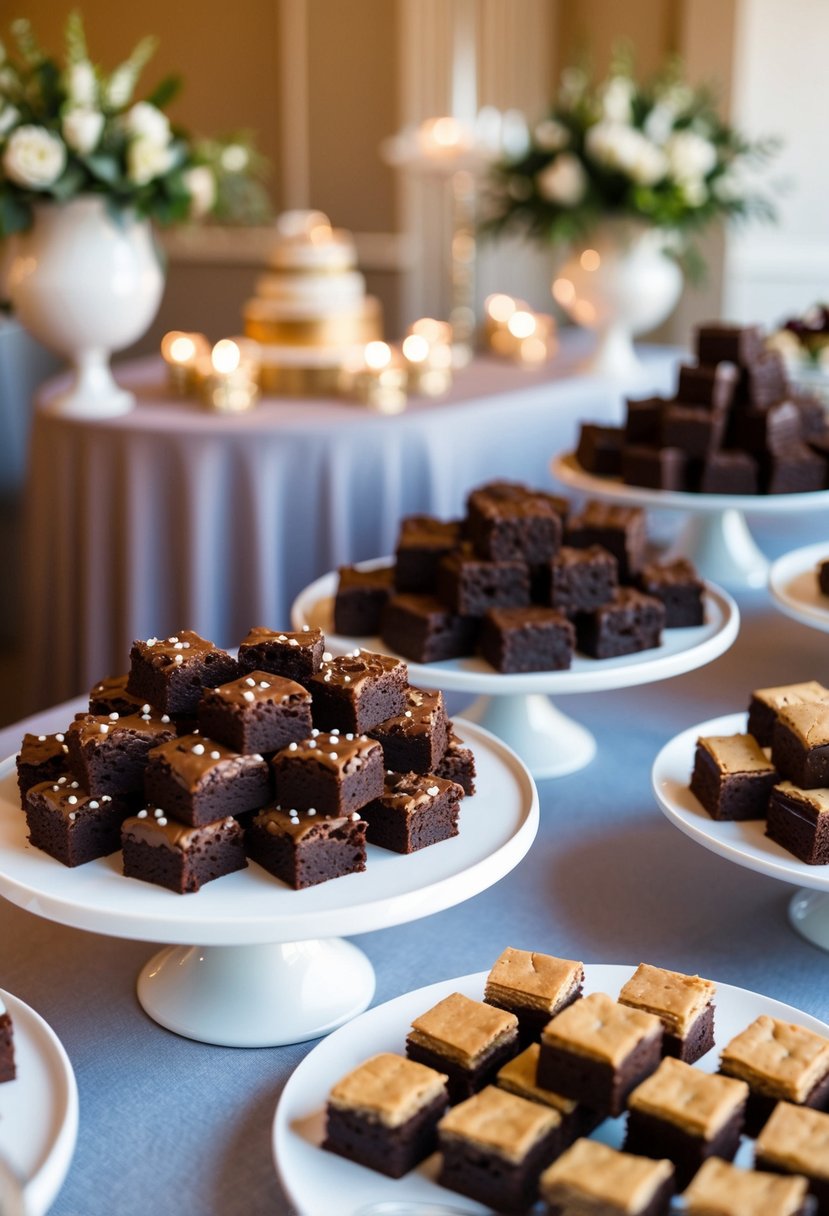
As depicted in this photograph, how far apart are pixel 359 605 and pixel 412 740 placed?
49 cm

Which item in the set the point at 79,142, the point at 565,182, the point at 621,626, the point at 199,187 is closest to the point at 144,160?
the point at 79,142

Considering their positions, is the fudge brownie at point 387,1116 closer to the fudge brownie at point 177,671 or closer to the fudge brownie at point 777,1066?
the fudge brownie at point 777,1066

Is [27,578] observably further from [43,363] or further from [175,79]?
[43,363]

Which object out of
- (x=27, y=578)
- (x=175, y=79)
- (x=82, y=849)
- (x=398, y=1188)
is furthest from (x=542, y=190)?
(x=398, y=1188)

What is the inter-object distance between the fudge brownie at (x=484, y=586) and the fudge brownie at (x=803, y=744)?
40 centimetres

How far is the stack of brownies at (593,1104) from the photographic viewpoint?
2.40 ft

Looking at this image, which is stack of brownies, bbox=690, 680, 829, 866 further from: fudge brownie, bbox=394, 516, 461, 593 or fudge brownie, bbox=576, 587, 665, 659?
fudge brownie, bbox=394, 516, 461, 593

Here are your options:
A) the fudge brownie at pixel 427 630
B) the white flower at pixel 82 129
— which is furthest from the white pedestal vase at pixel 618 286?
the fudge brownie at pixel 427 630

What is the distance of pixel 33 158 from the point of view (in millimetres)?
2549

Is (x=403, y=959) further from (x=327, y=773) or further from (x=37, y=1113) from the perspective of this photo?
(x=37, y=1113)

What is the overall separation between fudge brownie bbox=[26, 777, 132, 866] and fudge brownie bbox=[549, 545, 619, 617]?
0.65 metres

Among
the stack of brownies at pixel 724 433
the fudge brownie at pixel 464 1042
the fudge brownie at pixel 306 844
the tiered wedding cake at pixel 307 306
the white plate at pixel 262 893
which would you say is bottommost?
the fudge brownie at pixel 464 1042

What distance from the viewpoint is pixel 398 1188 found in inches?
31.3

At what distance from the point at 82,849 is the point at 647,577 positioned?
823mm
